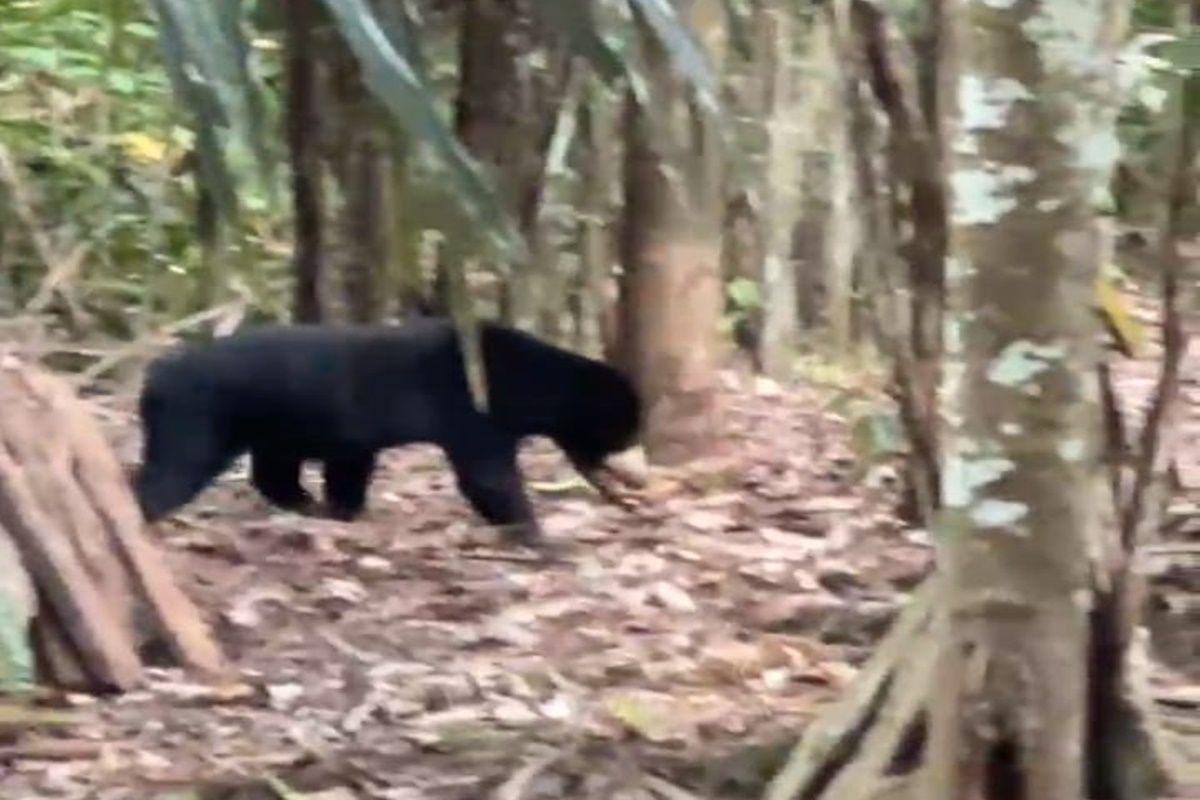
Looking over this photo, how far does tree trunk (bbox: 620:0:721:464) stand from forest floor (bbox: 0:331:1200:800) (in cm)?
18

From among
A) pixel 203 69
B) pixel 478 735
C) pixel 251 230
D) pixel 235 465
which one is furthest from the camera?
pixel 251 230

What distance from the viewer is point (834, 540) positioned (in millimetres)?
5660

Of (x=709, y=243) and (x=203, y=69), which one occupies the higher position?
(x=203, y=69)

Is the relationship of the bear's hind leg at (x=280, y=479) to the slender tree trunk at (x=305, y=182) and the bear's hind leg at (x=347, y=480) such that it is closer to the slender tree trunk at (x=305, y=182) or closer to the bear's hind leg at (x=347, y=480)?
the bear's hind leg at (x=347, y=480)

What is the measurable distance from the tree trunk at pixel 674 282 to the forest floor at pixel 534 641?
18 cm

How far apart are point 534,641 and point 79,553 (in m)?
1.03

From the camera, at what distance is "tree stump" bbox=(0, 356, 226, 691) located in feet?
13.5

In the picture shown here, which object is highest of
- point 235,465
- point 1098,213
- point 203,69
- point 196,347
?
point 203,69

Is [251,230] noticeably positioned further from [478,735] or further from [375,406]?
[478,735]

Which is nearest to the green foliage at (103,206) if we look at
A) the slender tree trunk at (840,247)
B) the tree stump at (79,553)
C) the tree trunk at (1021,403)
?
the slender tree trunk at (840,247)

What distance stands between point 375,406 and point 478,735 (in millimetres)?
2551

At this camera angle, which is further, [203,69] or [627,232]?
[627,232]

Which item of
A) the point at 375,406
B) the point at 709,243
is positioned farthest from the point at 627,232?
the point at 375,406

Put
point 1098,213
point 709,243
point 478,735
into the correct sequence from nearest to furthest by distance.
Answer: point 1098,213 → point 478,735 → point 709,243
